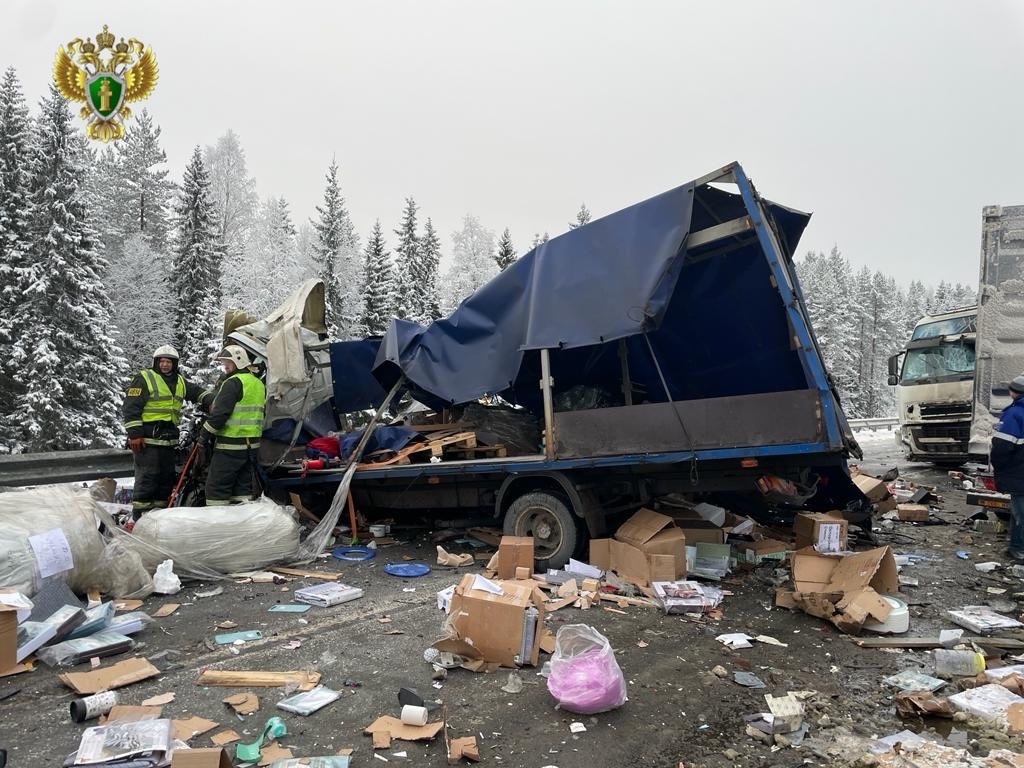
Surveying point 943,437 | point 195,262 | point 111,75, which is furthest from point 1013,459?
point 195,262

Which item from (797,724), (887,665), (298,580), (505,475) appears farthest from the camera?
(505,475)

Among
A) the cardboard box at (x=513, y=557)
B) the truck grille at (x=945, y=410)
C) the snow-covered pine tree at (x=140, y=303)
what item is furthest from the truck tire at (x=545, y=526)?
the snow-covered pine tree at (x=140, y=303)

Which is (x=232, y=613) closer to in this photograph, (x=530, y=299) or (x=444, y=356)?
(x=444, y=356)

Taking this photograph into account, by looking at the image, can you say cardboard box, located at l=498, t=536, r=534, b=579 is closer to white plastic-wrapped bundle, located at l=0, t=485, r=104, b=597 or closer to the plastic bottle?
the plastic bottle

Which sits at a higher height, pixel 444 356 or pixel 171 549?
pixel 444 356

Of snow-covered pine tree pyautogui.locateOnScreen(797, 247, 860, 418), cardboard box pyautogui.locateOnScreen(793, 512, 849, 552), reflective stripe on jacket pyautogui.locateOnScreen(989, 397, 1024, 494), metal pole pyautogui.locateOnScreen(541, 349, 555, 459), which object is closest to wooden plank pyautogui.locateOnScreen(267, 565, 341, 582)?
metal pole pyautogui.locateOnScreen(541, 349, 555, 459)

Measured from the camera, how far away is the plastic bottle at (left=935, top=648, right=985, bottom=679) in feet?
11.3

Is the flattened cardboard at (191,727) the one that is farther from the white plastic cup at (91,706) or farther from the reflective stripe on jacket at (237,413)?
the reflective stripe on jacket at (237,413)

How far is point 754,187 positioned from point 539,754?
4115mm

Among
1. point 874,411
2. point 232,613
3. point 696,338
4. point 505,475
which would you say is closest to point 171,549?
point 232,613

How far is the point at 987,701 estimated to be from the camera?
9.93ft

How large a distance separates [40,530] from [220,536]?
1357 millimetres

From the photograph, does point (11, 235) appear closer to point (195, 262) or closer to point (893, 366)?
point (195, 262)

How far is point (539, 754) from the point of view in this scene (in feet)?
8.89
